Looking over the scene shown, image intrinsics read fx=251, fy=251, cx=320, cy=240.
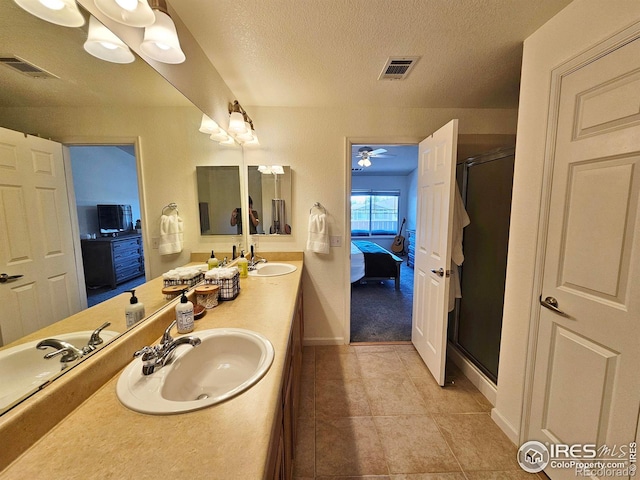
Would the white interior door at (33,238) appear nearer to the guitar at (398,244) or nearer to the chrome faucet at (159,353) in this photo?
the chrome faucet at (159,353)

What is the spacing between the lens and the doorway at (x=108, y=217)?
0.82 metres

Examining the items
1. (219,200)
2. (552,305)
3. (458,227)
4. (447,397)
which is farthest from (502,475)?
(219,200)

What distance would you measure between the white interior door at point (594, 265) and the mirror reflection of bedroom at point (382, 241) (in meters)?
1.54

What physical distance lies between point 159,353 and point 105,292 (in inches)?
12.0

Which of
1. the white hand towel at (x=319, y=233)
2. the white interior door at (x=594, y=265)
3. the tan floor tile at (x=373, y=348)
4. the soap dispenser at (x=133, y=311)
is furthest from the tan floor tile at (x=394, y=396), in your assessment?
the soap dispenser at (x=133, y=311)

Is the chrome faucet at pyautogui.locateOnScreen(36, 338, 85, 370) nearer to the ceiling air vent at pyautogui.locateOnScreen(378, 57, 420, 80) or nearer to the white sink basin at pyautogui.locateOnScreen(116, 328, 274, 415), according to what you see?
the white sink basin at pyautogui.locateOnScreen(116, 328, 274, 415)

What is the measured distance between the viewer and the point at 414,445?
5.01 feet

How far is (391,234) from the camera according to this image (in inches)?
281

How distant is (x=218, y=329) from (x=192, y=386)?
0.76 ft

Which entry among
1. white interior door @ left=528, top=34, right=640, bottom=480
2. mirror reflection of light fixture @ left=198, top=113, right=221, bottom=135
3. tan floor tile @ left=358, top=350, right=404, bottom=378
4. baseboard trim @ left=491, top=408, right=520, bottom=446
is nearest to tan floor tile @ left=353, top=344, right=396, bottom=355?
tan floor tile @ left=358, top=350, right=404, bottom=378

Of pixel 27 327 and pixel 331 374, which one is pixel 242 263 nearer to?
pixel 331 374

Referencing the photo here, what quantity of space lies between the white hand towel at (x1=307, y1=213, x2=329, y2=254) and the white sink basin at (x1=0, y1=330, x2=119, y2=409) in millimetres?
1850

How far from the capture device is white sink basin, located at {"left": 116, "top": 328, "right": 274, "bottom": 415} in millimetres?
721

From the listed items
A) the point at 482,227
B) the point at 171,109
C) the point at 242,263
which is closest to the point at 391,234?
the point at 482,227
